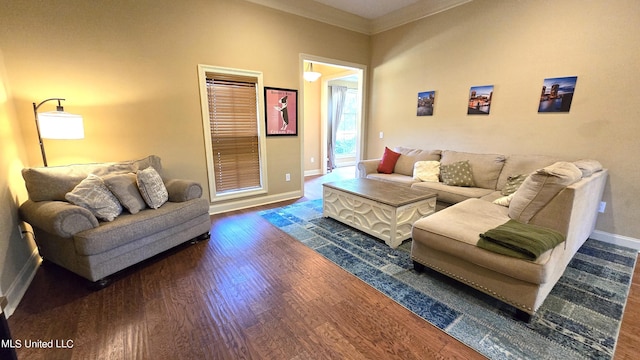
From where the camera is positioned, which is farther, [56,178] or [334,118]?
[334,118]

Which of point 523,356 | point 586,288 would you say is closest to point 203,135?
point 523,356

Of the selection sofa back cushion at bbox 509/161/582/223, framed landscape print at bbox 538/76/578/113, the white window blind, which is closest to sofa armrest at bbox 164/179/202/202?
the white window blind

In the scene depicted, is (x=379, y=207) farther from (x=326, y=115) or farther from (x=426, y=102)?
(x=326, y=115)

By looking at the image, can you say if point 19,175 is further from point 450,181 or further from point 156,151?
point 450,181

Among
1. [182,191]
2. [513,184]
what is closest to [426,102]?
[513,184]

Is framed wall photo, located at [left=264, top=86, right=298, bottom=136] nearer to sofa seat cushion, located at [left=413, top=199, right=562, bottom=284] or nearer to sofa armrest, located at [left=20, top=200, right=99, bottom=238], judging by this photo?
sofa armrest, located at [left=20, top=200, right=99, bottom=238]

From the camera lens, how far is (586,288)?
2094 millimetres

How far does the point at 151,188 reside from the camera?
2594 mm

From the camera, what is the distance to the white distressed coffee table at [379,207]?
108 inches

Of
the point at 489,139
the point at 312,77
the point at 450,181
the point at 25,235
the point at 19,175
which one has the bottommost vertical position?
the point at 25,235

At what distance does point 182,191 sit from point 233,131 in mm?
1459

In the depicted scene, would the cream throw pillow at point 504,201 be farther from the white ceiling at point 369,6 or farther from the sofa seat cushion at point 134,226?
the white ceiling at point 369,6

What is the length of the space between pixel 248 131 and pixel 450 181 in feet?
9.82

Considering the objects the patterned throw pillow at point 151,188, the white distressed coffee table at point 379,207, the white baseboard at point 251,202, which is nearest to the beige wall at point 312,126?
the white baseboard at point 251,202
